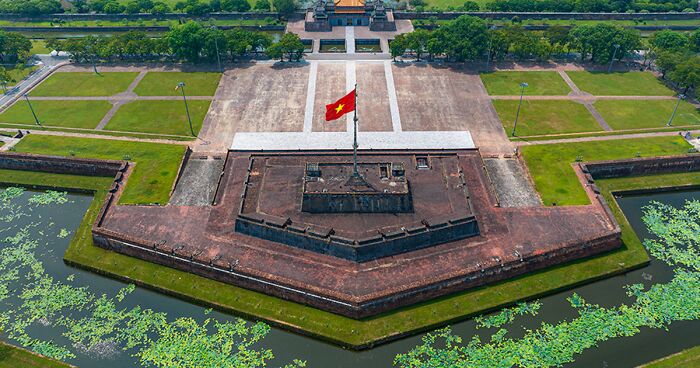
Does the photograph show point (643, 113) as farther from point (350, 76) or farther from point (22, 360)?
point (22, 360)

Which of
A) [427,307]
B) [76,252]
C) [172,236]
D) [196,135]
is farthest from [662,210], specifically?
[76,252]

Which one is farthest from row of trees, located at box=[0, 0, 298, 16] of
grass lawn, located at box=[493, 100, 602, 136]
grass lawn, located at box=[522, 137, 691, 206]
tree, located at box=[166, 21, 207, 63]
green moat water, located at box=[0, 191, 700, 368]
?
green moat water, located at box=[0, 191, 700, 368]

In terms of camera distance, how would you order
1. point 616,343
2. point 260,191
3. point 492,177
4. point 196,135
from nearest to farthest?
1. point 616,343
2. point 260,191
3. point 492,177
4. point 196,135

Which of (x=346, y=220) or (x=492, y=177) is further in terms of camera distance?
(x=492, y=177)

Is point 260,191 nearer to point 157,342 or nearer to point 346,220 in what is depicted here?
point 346,220

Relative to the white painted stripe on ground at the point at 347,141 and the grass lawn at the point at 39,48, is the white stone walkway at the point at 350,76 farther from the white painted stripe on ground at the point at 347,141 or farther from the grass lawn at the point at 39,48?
the grass lawn at the point at 39,48

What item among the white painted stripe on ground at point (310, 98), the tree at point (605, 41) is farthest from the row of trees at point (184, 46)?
the tree at point (605, 41)

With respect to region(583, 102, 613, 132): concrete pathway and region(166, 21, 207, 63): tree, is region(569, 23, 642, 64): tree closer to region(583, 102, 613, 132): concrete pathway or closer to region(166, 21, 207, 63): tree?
region(583, 102, 613, 132): concrete pathway
